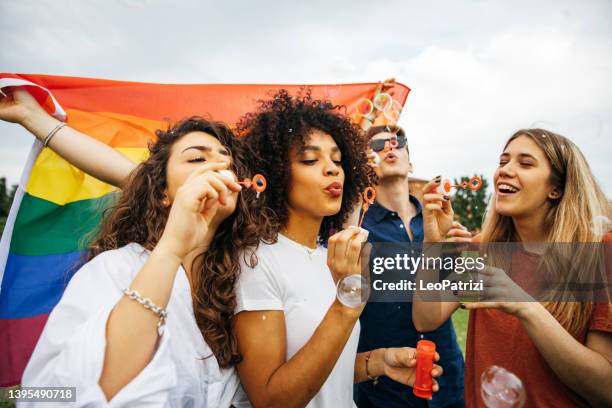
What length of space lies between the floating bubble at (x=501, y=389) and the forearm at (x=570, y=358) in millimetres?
205

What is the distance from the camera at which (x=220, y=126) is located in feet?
6.80

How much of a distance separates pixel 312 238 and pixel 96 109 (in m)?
2.39

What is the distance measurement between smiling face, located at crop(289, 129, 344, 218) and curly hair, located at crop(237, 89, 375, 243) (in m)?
0.05

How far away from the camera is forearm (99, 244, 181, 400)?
44.5 inches

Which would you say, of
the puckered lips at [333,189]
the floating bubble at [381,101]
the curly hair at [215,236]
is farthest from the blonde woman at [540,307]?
the floating bubble at [381,101]

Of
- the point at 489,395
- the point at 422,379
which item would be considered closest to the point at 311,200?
the point at 422,379

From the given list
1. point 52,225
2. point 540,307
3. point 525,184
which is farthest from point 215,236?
point 52,225

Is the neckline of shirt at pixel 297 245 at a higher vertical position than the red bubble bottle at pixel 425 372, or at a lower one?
higher

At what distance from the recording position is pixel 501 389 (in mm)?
1765

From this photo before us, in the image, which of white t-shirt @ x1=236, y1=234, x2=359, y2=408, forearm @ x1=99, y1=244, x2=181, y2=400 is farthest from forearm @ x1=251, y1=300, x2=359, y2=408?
forearm @ x1=99, y1=244, x2=181, y2=400

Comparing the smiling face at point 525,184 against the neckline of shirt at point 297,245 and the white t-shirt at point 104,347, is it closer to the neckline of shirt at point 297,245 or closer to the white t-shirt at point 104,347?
the neckline of shirt at point 297,245

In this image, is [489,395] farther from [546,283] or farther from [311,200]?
[311,200]

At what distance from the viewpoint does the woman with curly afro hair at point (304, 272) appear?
4.99ft

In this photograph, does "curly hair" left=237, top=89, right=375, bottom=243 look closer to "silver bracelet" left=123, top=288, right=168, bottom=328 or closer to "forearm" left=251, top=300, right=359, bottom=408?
"forearm" left=251, top=300, right=359, bottom=408
